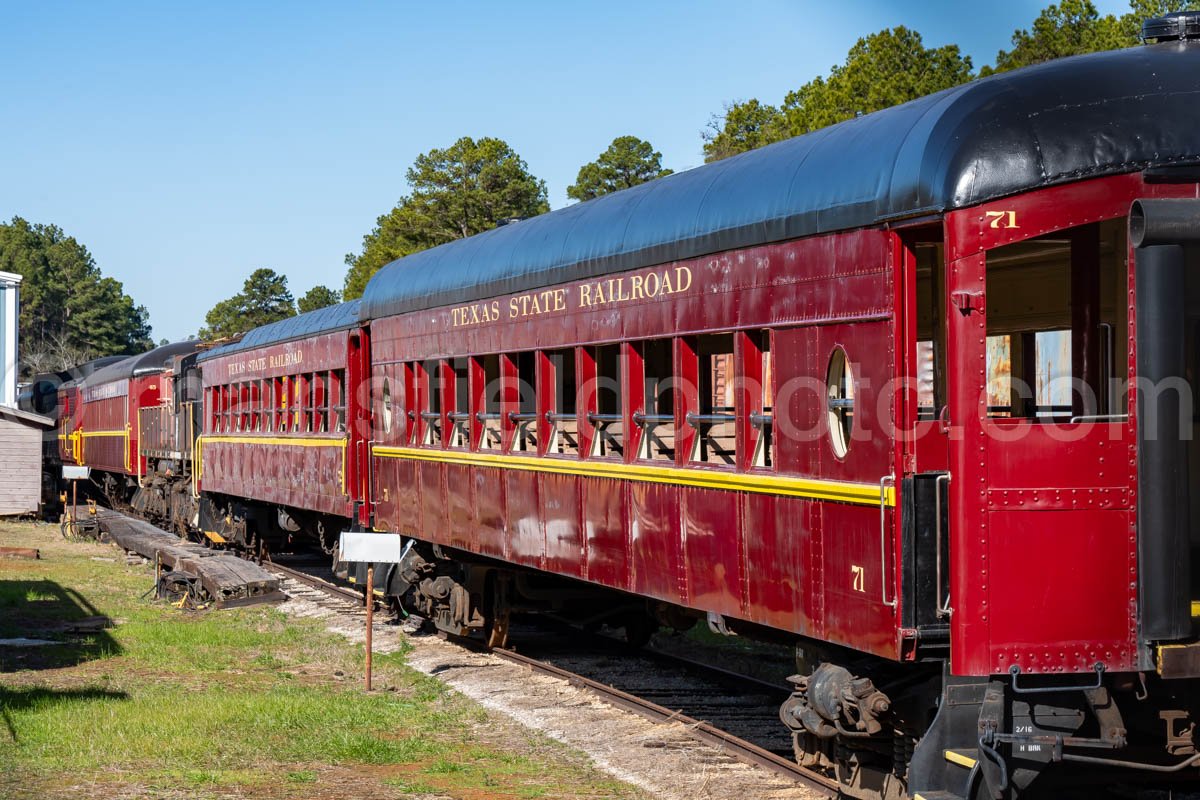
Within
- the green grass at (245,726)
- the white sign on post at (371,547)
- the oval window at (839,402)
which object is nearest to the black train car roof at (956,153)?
the oval window at (839,402)

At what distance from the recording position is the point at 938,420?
23.1ft

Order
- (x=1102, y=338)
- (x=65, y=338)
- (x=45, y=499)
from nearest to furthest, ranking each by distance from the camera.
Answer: (x=1102, y=338)
(x=45, y=499)
(x=65, y=338)

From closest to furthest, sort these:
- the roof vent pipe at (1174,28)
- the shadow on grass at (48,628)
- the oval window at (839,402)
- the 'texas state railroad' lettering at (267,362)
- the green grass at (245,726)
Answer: the roof vent pipe at (1174,28) < the oval window at (839,402) < the green grass at (245,726) < the shadow on grass at (48,628) < the 'texas state railroad' lettering at (267,362)

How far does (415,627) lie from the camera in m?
16.8

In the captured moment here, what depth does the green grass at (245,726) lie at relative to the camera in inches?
368

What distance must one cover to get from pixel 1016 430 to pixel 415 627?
11.2 meters

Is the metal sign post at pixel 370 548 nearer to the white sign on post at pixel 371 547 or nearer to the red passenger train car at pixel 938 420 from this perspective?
the white sign on post at pixel 371 547

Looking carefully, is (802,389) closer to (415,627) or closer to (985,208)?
(985,208)

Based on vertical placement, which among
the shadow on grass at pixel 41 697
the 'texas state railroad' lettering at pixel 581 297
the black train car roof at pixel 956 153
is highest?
the black train car roof at pixel 956 153

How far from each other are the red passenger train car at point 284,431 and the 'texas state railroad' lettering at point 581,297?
4.29 metres

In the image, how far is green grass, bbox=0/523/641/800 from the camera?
368 inches

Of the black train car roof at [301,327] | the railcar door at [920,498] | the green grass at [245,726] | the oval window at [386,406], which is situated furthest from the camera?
the black train car roof at [301,327]

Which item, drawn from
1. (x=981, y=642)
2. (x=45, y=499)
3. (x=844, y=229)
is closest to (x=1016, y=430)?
(x=981, y=642)

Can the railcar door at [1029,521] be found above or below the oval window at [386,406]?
below
